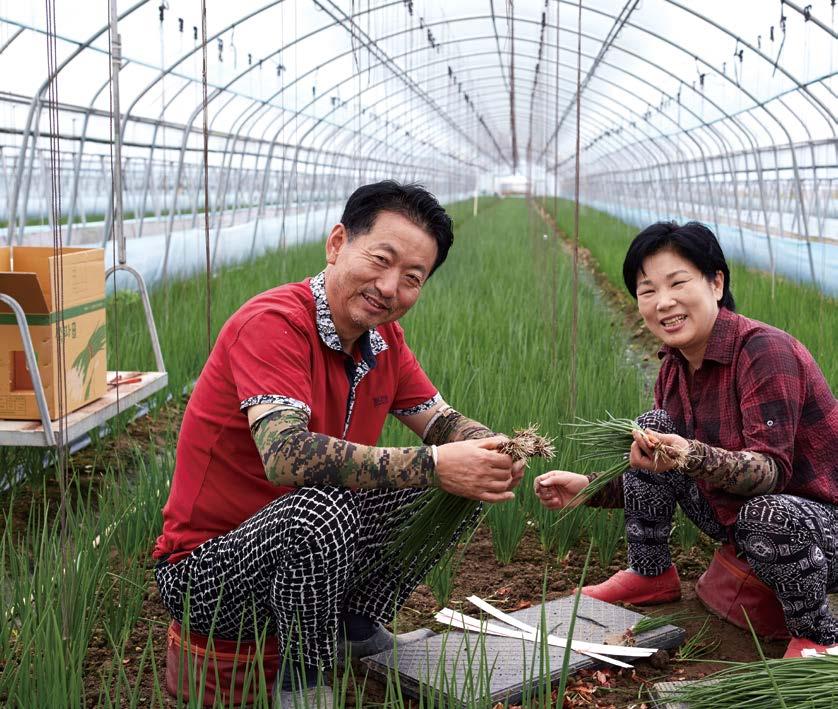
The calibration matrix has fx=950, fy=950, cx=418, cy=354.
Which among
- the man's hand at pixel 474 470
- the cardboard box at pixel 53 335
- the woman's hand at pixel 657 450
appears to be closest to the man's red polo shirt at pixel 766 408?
the woman's hand at pixel 657 450

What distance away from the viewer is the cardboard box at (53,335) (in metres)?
2.45

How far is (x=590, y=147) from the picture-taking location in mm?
23328

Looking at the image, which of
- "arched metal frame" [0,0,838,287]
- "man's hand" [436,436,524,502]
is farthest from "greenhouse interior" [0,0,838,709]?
"arched metal frame" [0,0,838,287]

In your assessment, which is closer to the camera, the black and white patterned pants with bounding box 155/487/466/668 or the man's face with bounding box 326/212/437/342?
the black and white patterned pants with bounding box 155/487/466/668

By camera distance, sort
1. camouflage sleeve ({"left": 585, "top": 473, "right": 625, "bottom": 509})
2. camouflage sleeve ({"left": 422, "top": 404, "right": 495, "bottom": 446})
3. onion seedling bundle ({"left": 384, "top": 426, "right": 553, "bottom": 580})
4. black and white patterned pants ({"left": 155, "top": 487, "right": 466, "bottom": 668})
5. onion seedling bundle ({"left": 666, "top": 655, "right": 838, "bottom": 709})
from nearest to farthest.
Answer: onion seedling bundle ({"left": 666, "top": 655, "right": 838, "bottom": 709})
black and white patterned pants ({"left": 155, "top": 487, "right": 466, "bottom": 668})
onion seedling bundle ({"left": 384, "top": 426, "right": 553, "bottom": 580})
camouflage sleeve ({"left": 422, "top": 404, "right": 495, "bottom": 446})
camouflage sleeve ({"left": 585, "top": 473, "right": 625, "bottom": 509})

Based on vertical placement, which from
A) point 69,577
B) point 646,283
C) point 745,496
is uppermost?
point 646,283

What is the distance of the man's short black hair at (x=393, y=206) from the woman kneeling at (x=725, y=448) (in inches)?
18.3

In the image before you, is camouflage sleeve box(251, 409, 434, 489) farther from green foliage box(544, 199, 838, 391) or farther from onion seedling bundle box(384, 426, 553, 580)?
green foliage box(544, 199, 838, 391)

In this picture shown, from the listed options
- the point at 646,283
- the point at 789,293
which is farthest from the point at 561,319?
the point at 646,283

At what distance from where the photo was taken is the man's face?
1.62m

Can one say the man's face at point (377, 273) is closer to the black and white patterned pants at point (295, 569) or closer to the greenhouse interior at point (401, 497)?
the greenhouse interior at point (401, 497)

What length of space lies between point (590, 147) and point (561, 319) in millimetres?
19369

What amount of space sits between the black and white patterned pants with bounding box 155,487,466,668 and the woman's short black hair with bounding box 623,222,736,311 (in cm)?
66

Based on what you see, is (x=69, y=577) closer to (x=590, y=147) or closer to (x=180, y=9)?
(x=180, y=9)
